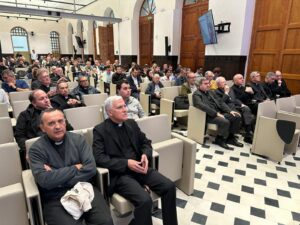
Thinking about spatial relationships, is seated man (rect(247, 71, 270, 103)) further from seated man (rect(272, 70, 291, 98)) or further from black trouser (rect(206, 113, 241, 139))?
black trouser (rect(206, 113, 241, 139))

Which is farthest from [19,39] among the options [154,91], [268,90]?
[268,90]

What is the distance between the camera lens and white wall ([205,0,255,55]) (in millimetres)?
5703

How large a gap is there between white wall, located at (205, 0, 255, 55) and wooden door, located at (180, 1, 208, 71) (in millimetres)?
1024

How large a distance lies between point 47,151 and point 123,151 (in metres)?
0.60

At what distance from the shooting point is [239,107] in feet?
12.7

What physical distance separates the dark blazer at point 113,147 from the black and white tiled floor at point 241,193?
1.93 ft

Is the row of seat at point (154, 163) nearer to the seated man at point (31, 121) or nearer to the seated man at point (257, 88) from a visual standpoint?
the seated man at point (31, 121)

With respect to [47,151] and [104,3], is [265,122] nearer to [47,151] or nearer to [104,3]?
[47,151]

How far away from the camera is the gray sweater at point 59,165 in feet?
4.71

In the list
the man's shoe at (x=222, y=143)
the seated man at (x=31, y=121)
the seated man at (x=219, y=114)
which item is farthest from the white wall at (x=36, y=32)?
A: the man's shoe at (x=222, y=143)

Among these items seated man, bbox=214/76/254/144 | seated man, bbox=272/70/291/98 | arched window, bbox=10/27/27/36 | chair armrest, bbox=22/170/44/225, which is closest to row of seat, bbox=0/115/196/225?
chair armrest, bbox=22/170/44/225

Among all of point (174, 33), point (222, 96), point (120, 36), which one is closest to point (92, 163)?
point (222, 96)

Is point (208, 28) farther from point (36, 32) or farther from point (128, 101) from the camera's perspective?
point (36, 32)

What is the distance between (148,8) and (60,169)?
9.75 m
